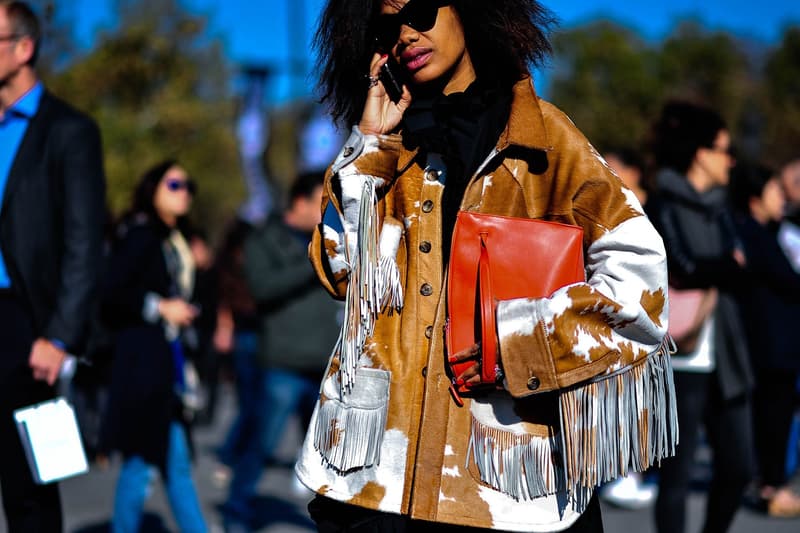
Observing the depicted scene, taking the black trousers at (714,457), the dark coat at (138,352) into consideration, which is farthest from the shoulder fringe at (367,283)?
the dark coat at (138,352)

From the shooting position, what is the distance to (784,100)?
32.0m

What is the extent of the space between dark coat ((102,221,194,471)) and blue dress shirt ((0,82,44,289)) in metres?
1.47

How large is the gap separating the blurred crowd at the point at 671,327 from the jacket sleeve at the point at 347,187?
16.6 inches

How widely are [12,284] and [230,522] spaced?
259 cm

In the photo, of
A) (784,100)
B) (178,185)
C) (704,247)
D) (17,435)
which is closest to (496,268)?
(17,435)

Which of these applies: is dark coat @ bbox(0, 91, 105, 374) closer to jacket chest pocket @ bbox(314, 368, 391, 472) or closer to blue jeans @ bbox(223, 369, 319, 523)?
jacket chest pocket @ bbox(314, 368, 391, 472)

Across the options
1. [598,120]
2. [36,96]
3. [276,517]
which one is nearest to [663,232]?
[36,96]

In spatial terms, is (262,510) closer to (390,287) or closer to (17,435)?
(17,435)

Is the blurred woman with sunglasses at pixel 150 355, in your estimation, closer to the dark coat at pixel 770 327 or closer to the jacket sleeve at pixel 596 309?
the jacket sleeve at pixel 596 309

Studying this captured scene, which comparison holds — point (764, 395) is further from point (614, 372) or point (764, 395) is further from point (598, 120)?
point (598, 120)

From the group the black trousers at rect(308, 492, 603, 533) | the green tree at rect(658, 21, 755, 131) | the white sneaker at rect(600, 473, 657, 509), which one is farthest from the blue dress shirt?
the green tree at rect(658, 21, 755, 131)

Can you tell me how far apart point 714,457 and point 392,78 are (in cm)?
301

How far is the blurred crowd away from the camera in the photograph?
491cm

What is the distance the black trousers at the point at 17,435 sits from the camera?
3641 millimetres
